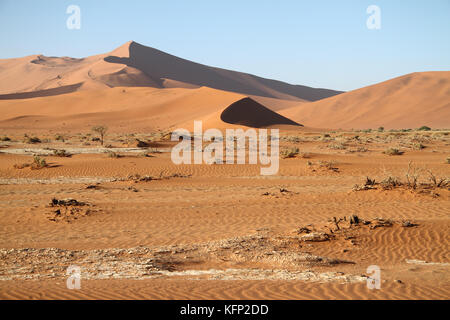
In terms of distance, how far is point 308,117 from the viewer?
78250 millimetres

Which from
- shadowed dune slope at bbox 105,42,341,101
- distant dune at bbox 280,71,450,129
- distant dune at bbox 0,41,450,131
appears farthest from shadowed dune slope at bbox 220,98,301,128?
shadowed dune slope at bbox 105,42,341,101

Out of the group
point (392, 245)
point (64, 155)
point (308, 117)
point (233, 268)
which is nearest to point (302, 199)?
point (392, 245)

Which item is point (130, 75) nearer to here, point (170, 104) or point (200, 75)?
point (200, 75)

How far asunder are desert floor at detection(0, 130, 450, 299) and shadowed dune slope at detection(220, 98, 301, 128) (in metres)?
28.7

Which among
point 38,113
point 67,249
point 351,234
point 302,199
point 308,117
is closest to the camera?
point 67,249

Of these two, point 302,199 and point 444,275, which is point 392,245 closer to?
point 444,275

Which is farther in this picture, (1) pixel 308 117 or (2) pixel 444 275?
(1) pixel 308 117

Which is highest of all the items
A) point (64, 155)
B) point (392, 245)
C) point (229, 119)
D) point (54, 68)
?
point (54, 68)

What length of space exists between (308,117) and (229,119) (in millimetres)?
35923

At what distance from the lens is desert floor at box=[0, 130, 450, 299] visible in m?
5.43

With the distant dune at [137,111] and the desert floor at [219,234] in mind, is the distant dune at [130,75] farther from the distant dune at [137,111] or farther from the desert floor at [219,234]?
the desert floor at [219,234]

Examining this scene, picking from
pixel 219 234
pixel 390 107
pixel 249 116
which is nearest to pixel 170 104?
pixel 249 116

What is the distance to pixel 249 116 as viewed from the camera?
49969 millimetres

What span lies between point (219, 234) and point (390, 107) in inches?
2733
